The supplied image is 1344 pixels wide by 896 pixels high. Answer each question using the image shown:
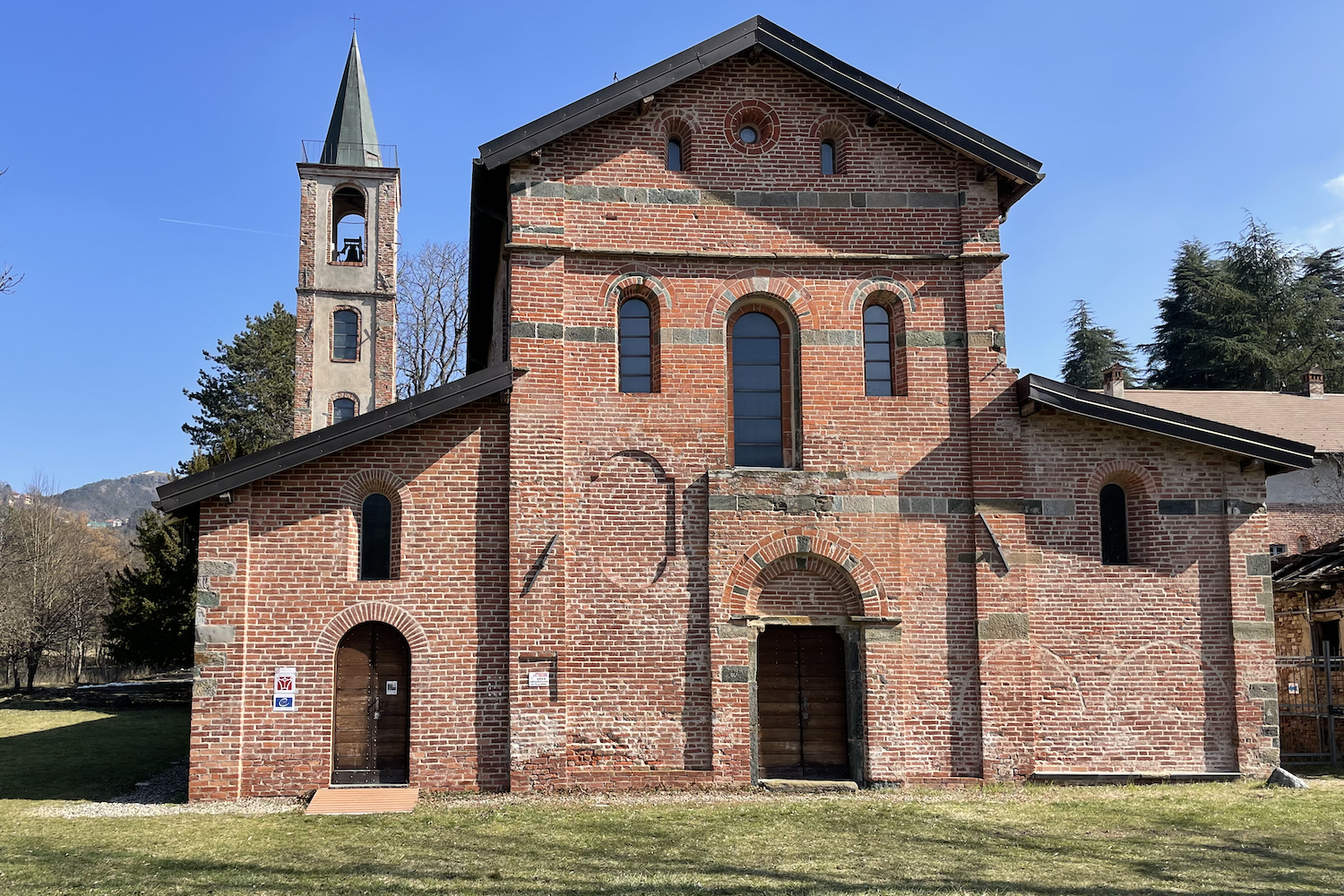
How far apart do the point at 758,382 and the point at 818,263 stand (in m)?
1.91

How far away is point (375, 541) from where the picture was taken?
1381cm

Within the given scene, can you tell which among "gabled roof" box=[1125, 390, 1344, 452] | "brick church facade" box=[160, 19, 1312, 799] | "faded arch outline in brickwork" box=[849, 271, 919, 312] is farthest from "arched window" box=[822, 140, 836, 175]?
"gabled roof" box=[1125, 390, 1344, 452]

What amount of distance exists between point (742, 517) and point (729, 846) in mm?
4802

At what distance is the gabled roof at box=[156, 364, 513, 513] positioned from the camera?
42.8 feet

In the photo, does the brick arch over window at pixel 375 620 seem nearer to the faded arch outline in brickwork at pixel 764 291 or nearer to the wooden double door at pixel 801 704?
the wooden double door at pixel 801 704

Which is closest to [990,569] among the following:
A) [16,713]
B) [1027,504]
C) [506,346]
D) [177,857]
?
[1027,504]

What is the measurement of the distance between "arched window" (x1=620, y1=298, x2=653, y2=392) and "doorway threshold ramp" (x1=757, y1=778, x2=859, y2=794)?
5.62 meters

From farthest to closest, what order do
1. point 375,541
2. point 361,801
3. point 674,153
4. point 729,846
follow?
point 674,153 → point 375,541 → point 361,801 → point 729,846

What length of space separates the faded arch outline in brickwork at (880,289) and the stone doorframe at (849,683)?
448 cm

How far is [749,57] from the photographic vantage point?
1503cm

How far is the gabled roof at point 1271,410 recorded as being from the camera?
99.1ft

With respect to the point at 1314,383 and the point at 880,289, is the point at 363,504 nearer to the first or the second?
the point at 880,289

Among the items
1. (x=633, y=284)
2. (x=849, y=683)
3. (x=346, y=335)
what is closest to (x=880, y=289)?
(x=633, y=284)

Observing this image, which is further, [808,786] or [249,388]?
[249,388]
